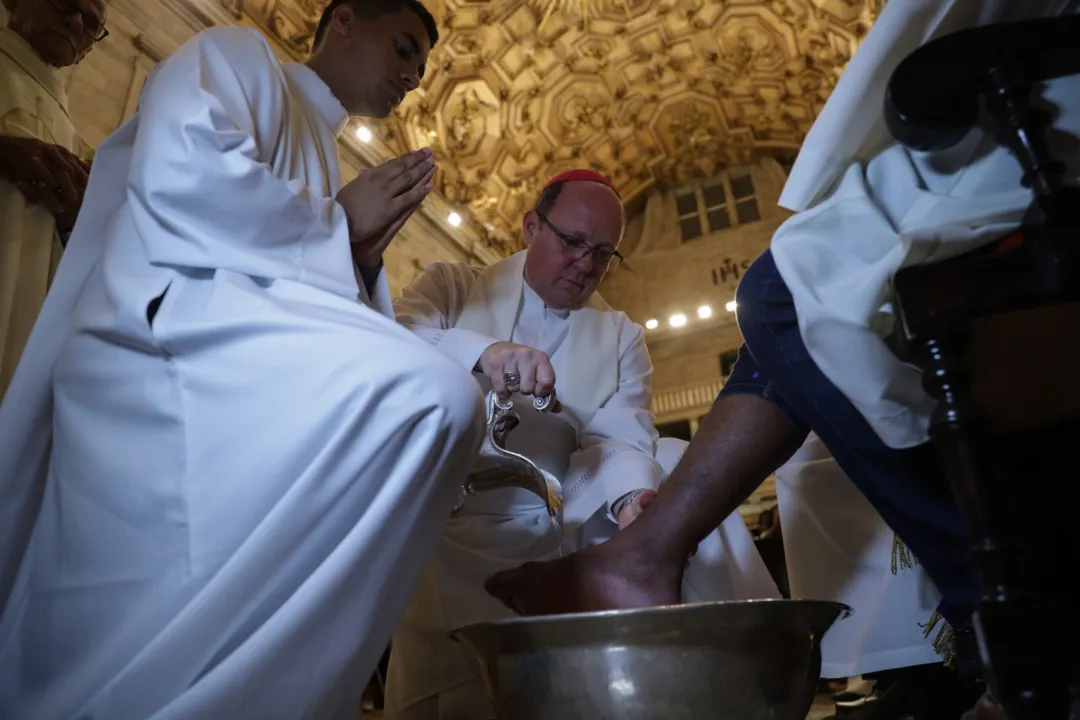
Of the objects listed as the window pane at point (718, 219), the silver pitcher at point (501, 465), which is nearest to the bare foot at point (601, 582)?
the silver pitcher at point (501, 465)

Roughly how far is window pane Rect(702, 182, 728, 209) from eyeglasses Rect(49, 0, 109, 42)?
11299 millimetres

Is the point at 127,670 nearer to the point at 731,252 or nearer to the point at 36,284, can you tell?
the point at 36,284

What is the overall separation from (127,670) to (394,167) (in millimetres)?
858

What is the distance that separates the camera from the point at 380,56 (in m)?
1.67

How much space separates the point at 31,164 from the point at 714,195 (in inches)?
468

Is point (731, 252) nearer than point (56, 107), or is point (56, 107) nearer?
point (56, 107)

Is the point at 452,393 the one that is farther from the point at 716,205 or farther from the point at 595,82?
the point at 716,205

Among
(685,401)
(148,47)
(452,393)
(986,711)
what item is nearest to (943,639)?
(986,711)

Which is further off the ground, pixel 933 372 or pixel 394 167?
pixel 394 167

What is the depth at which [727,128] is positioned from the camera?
11.3 metres

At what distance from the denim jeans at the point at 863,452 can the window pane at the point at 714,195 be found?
12.0 metres

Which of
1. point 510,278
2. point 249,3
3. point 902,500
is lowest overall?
point 902,500

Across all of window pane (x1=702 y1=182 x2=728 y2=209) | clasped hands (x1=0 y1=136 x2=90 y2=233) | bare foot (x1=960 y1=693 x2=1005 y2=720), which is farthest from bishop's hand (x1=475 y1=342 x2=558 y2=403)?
window pane (x1=702 y1=182 x2=728 y2=209)

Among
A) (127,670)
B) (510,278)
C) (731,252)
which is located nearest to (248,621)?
(127,670)
